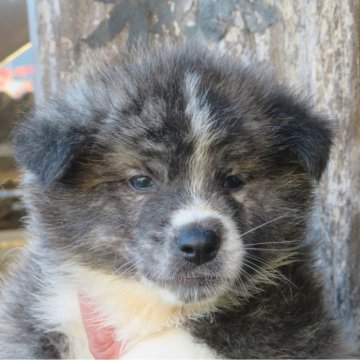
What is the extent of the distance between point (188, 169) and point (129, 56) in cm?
69

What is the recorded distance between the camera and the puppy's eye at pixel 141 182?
8.62ft

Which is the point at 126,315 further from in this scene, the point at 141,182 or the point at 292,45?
the point at 292,45

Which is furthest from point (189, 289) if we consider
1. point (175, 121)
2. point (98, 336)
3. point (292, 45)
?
point (292, 45)

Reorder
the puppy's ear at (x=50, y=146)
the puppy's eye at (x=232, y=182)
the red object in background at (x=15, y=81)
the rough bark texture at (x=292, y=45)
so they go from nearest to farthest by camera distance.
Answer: the puppy's ear at (x=50, y=146) → the puppy's eye at (x=232, y=182) → the rough bark texture at (x=292, y=45) → the red object in background at (x=15, y=81)

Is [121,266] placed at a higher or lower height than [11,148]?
lower

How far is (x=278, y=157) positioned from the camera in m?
2.82

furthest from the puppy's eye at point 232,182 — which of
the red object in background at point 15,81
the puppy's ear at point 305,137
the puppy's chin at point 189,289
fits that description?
the red object in background at point 15,81

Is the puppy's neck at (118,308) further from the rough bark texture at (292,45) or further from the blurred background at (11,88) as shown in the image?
the rough bark texture at (292,45)

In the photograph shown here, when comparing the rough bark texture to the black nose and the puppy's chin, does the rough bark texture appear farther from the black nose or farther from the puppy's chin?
the black nose

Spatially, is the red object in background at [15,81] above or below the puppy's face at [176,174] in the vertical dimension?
below

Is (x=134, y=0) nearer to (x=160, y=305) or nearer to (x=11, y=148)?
(x=11, y=148)

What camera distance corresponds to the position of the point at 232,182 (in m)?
2.71

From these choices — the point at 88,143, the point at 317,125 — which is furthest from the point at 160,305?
the point at 317,125

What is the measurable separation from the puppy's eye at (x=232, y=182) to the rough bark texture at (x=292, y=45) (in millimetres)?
878
